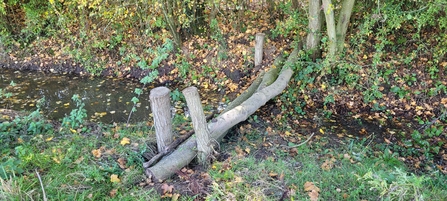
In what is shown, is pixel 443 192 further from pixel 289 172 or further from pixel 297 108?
pixel 297 108

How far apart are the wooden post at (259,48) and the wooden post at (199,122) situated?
12.8 feet

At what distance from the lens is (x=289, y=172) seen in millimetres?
3904

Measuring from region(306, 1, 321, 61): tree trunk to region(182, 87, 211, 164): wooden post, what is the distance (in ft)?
13.2

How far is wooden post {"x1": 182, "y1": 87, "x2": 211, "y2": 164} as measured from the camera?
11.8 ft

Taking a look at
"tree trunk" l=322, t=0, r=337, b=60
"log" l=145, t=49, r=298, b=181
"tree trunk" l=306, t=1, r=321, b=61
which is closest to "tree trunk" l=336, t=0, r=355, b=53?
"tree trunk" l=322, t=0, r=337, b=60

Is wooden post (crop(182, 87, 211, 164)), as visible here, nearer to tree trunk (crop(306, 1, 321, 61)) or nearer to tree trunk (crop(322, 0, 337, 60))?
tree trunk (crop(322, 0, 337, 60))

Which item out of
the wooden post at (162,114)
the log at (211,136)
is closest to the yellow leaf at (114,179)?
the log at (211,136)

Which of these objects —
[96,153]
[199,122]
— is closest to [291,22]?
[199,122]

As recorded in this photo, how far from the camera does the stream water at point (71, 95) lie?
21.8 ft

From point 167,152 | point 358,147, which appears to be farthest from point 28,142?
point 358,147

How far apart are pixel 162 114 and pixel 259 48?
4.15 metres

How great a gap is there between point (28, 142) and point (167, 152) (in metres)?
2.19

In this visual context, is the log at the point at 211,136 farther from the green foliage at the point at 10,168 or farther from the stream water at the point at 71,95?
the stream water at the point at 71,95

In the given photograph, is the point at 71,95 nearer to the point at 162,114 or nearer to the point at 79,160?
the point at 79,160
